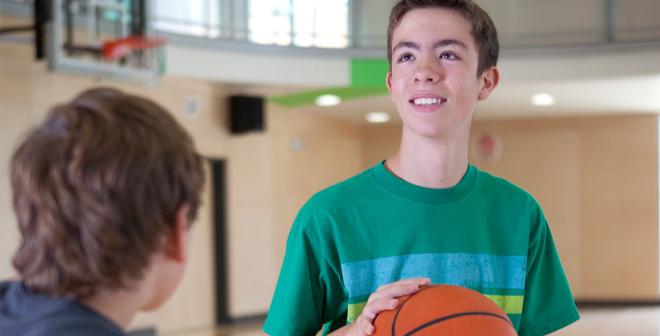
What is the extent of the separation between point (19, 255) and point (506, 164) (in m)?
11.4

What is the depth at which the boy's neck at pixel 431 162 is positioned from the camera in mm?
1876

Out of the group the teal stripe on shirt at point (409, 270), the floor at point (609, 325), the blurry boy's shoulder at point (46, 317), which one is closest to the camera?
the blurry boy's shoulder at point (46, 317)

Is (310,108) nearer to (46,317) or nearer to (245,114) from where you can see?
(245,114)

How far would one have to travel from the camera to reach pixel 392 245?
5.98 ft

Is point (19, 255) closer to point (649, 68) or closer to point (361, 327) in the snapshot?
point (361, 327)

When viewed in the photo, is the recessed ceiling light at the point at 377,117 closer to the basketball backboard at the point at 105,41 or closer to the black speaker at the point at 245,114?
the black speaker at the point at 245,114

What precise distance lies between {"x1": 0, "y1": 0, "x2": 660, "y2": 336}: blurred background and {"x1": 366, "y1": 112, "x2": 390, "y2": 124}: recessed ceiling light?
66 millimetres

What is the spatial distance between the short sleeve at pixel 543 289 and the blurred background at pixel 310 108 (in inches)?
185

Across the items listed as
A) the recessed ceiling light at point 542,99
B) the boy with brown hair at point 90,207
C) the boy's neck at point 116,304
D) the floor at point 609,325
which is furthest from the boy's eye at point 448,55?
the recessed ceiling light at point 542,99

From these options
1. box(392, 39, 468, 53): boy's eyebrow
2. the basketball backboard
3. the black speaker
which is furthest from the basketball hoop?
box(392, 39, 468, 53): boy's eyebrow

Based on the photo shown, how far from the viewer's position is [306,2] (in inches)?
360

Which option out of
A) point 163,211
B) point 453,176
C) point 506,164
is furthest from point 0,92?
point 506,164

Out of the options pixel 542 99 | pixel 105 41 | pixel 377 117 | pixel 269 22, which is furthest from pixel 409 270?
pixel 377 117

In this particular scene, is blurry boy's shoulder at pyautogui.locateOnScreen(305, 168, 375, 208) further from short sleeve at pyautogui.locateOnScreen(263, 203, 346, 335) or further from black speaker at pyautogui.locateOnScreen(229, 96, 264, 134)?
black speaker at pyautogui.locateOnScreen(229, 96, 264, 134)
